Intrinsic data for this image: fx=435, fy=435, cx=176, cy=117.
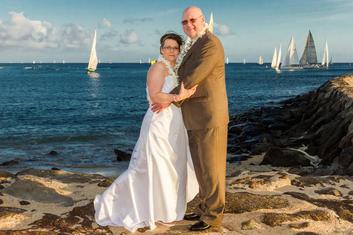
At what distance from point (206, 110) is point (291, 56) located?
407 feet

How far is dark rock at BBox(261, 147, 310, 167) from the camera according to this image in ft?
37.4

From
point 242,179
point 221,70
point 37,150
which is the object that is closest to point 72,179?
point 242,179

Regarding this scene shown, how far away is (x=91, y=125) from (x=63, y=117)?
235 inches

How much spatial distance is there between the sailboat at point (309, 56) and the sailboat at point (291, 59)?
4079 millimetres

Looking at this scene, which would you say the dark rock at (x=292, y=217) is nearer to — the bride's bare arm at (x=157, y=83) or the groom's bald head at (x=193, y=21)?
the bride's bare arm at (x=157, y=83)

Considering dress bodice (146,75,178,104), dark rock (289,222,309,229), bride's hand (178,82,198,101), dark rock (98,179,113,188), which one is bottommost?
dark rock (289,222,309,229)

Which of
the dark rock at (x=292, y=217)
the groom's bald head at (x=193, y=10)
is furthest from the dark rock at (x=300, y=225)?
the groom's bald head at (x=193, y=10)

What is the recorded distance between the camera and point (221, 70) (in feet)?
16.0

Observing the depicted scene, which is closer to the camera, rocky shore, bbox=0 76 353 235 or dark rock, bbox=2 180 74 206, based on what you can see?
rocky shore, bbox=0 76 353 235

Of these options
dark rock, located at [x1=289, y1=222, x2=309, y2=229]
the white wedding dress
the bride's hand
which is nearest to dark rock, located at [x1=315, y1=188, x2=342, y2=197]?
dark rock, located at [x1=289, y1=222, x2=309, y2=229]

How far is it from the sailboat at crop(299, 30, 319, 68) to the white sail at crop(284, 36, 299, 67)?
4.43 meters

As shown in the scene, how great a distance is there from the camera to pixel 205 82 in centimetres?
477

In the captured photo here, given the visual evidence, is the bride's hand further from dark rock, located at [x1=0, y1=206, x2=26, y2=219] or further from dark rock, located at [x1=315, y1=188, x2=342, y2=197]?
dark rock, located at [x1=315, y1=188, x2=342, y2=197]

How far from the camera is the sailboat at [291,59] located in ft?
393
